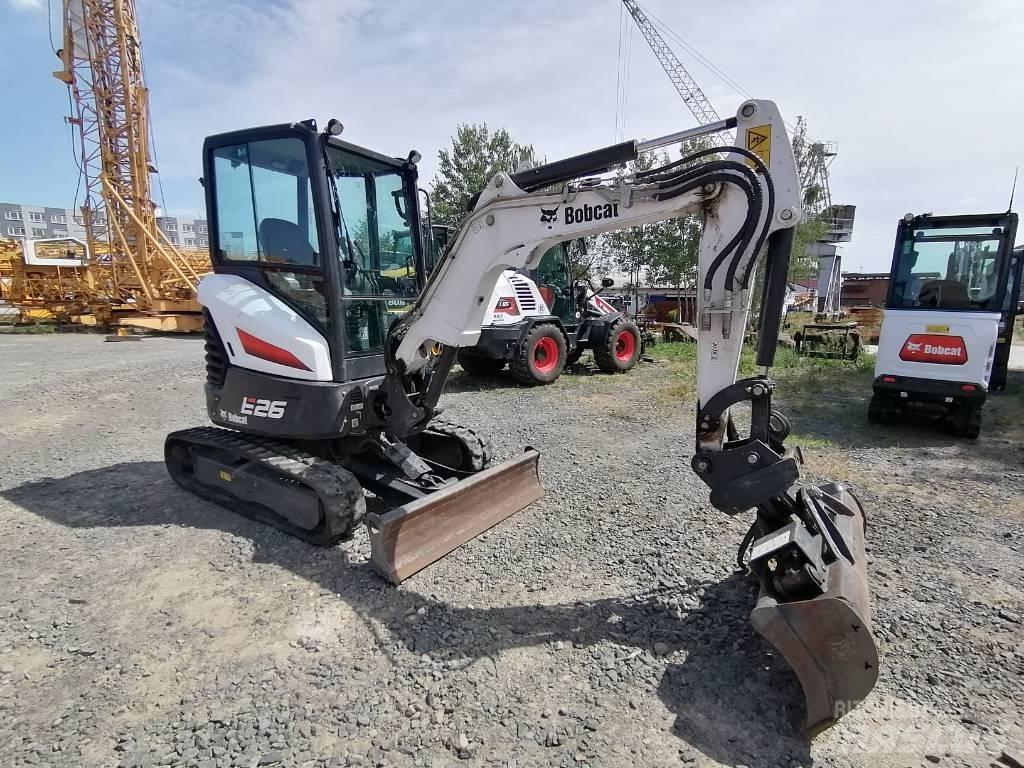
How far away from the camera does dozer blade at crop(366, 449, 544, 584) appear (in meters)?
3.21

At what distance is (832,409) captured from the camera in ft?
25.6

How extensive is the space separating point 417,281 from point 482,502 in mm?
1908

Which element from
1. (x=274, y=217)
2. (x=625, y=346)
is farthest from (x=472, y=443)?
(x=625, y=346)

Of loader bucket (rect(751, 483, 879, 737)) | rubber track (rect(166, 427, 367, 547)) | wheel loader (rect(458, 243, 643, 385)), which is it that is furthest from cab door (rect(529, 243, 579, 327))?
loader bucket (rect(751, 483, 879, 737))

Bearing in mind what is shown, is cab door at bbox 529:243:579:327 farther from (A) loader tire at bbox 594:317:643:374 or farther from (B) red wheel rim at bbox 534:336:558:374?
(B) red wheel rim at bbox 534:336:558:374

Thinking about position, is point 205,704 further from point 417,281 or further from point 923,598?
point 923,598

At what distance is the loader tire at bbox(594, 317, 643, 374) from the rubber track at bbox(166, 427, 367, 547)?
7389mm

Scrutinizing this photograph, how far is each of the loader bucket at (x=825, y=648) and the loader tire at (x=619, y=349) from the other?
8.27m

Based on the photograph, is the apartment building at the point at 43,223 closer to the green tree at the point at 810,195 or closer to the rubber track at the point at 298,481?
the green tree at the point at 810,195

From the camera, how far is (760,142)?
2.65 m

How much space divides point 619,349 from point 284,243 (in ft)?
Answer: 26.3

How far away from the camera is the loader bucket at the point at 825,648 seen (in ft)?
7.13

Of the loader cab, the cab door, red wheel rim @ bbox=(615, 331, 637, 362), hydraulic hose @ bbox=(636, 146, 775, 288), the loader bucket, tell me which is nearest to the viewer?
the loader bucket

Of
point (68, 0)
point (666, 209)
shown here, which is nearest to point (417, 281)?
point (666, 209)
